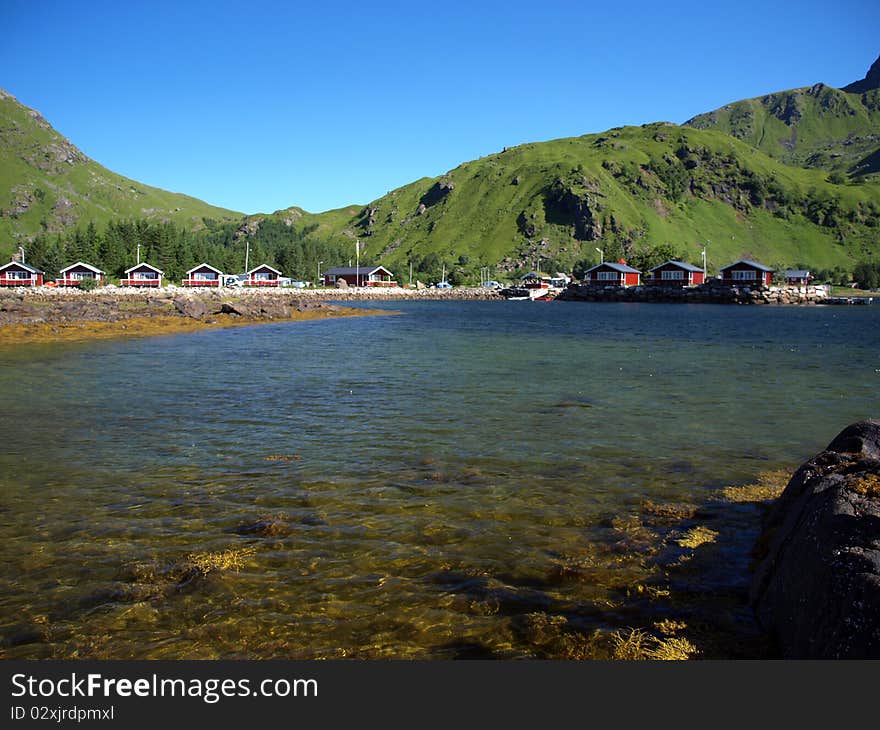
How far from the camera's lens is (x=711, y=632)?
24.3 feet

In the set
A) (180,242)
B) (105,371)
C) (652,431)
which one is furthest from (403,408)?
(180,242)

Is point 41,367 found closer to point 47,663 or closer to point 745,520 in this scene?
point 47,663

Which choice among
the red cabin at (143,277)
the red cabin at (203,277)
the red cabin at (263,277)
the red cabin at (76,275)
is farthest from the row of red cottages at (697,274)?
the red cabin at (76,275)

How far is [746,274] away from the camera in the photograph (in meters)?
176

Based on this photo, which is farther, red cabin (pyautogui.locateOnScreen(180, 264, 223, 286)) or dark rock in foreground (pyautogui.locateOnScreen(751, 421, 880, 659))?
red cabin (pyautogui.locateOnScreen(180, 264, 223, 286))

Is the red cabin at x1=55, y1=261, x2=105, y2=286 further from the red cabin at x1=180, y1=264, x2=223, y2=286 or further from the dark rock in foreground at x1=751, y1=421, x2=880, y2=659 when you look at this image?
the dark rock in foreground at x1=751, y1=421, x2=880, y2=659

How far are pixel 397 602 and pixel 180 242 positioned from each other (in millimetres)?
181076

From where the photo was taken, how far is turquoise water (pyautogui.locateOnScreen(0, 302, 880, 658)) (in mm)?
7707

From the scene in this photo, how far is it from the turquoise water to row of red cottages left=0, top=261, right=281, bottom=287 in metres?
130

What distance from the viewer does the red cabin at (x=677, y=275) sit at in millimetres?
187750

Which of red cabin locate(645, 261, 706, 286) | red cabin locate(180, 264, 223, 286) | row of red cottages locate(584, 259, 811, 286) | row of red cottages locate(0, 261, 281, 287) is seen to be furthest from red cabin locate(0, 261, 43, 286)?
red cabin locate(645, 261, 706, 286)

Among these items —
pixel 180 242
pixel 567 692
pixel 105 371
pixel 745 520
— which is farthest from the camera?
pixel 180 242

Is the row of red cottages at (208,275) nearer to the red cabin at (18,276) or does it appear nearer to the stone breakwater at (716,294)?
the red cabin at (18,276)

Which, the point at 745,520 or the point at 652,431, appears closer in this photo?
the point at 745,520
